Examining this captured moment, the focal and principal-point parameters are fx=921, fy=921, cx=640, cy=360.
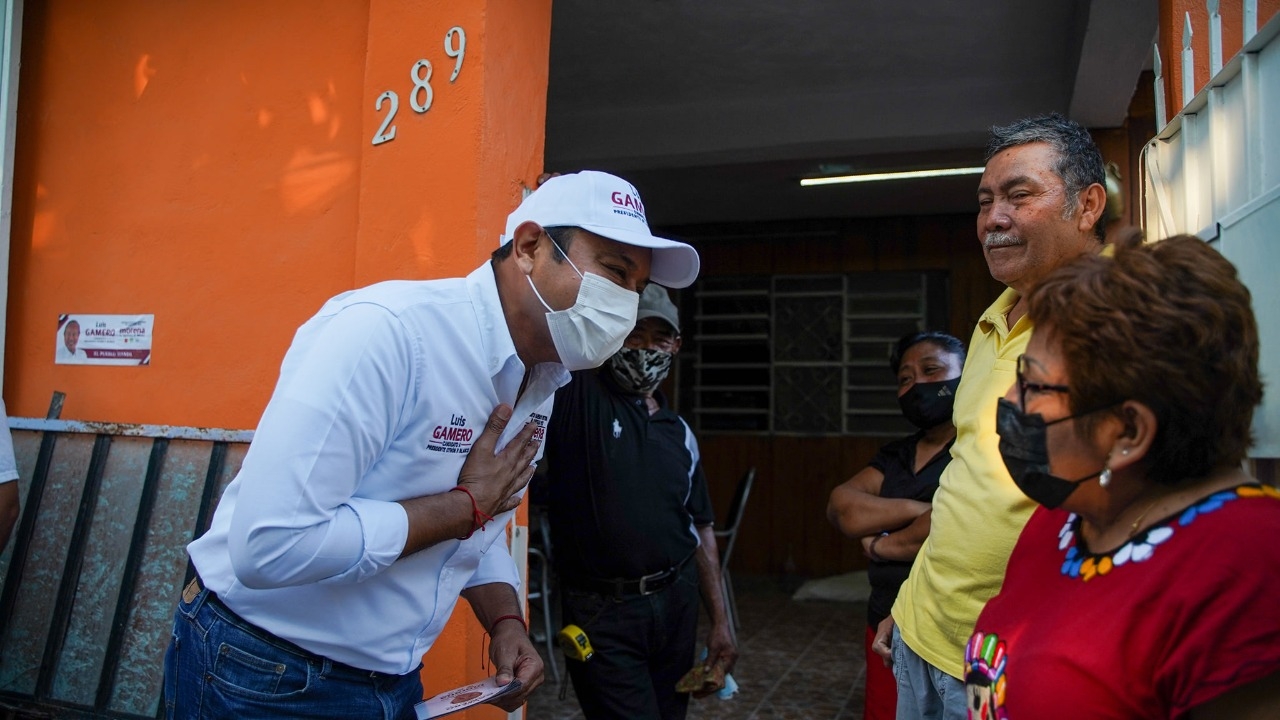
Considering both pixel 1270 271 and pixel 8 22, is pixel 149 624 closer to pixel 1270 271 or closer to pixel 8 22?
pixel 8 22

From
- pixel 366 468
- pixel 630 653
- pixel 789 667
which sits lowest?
pixel 789 667

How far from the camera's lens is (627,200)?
1822 mm

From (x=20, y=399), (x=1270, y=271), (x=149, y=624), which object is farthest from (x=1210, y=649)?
(x=20, y=399)

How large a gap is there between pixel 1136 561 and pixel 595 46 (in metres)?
4.52

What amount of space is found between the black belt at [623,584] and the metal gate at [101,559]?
1.12 metres

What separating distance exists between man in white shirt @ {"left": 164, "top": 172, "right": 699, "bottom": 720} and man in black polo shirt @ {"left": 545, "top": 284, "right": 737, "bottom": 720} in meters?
0.92

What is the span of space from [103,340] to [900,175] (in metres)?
5.54

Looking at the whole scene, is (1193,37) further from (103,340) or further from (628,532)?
(103,340)

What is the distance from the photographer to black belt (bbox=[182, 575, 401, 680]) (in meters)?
1.60

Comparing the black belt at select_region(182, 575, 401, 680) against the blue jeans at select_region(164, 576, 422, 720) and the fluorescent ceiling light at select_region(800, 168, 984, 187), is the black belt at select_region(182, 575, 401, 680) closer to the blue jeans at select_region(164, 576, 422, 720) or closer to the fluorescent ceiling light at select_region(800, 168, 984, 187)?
the blue jeans at select_region(164, 576, 422, 720)

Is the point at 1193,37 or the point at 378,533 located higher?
the point at 1193,37

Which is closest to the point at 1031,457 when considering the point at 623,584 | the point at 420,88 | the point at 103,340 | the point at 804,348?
the point at 623,584

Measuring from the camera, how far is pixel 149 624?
2.82 metres

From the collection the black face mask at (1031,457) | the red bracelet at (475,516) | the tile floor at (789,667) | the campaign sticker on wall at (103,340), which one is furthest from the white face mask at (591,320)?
the tile floor at (789,667)
